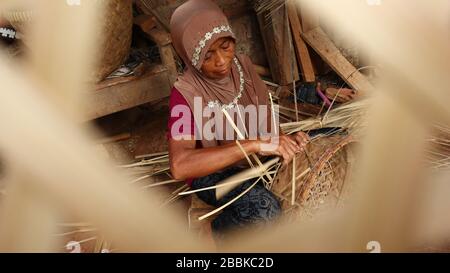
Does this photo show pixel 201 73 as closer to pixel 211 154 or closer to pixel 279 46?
pixel 211 154

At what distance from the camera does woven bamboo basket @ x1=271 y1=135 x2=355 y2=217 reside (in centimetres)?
168

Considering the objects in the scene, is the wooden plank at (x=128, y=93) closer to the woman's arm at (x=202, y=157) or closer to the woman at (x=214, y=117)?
the woman at (x=214, y=117)

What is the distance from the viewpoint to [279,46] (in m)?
2.97

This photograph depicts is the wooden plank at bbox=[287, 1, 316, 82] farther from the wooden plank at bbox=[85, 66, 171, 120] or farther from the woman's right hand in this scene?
the woman's right hand

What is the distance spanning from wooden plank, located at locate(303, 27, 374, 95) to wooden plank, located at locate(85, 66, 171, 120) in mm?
1008

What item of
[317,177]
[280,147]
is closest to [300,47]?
[317,177]

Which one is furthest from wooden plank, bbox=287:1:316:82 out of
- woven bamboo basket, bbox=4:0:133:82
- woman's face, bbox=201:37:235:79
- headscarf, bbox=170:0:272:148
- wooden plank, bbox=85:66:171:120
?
woman's face, bbox=201:37:235:79

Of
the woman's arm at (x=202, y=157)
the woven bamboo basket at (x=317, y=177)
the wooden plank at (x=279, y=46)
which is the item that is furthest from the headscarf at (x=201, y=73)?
the wooden plank at (x=279, y=46)

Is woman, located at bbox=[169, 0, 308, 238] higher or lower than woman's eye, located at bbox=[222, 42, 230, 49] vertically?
lower

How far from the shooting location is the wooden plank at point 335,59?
2850 millimetres

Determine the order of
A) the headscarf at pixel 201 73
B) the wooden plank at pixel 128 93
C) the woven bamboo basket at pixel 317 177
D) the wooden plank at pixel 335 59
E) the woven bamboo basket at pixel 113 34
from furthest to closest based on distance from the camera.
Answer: the wooden plank at pixel 335 59
the wooden plank at pixel 128 93
the woven bamboo basket at pixel 113 34
the woven bamboo basket at pixel 317 177
the headscarf at pixel 201 73

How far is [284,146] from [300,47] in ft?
5.06

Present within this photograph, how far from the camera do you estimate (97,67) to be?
2.32 m

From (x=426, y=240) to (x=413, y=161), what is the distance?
0.32m
